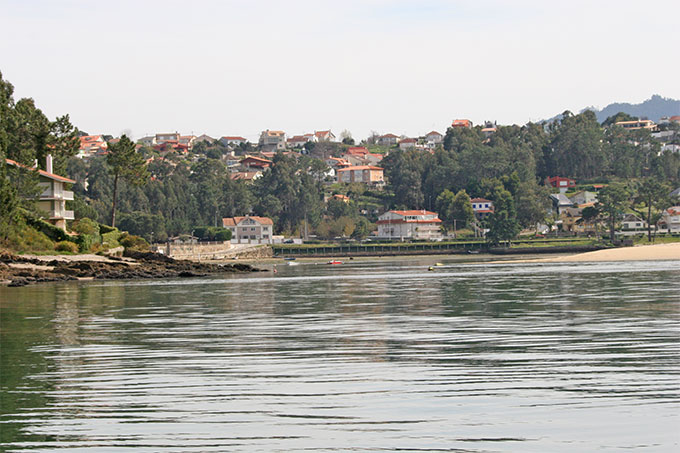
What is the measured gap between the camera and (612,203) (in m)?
166

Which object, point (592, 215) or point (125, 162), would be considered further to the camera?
point (592, 215)

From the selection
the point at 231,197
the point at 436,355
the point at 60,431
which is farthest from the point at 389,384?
the point at 231,197

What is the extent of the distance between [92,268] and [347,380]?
57.4 m

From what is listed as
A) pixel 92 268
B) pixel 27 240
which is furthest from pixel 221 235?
pixel 92 268

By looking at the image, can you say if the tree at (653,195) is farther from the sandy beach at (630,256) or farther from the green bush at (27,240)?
the green bush at (27,240)

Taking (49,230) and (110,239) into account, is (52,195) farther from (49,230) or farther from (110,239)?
(110,239)

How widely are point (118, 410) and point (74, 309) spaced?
957 inches

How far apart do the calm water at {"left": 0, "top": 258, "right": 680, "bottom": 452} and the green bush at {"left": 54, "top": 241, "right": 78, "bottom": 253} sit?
45.9 metres

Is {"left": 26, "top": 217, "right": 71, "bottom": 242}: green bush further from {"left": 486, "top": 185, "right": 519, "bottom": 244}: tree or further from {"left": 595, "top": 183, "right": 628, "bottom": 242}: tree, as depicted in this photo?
{"left": 595, "top": 183, "right": 628, "bottom": 242}: tree

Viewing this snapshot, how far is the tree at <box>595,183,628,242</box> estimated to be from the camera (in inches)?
6526

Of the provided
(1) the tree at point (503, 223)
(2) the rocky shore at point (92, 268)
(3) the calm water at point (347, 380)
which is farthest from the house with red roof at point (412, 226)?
(3) the calm water at point (347, 380)

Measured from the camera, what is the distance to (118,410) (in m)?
14.0

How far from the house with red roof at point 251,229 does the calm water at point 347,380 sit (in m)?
149

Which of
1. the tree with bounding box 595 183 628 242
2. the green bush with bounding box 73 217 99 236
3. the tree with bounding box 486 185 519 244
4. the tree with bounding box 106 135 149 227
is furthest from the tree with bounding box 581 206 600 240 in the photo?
the green bush with bounding box 73 217 99 236
